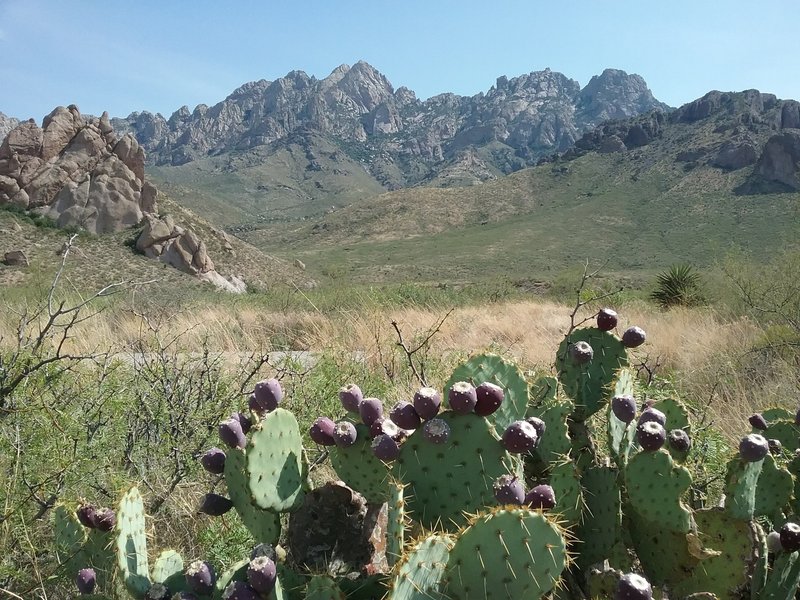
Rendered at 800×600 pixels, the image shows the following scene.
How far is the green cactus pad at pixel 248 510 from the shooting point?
1.71 metres

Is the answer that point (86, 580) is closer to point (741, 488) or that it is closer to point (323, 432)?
point (323, 432)

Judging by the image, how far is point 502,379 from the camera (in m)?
2.17

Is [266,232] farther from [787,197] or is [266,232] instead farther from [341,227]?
[787,197]

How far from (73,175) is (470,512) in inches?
1231

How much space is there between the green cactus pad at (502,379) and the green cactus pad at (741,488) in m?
0.70

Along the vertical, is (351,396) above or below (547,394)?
above

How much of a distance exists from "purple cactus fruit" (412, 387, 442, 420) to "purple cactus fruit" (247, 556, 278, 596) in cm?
50

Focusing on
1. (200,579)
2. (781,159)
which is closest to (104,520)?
(200,579)

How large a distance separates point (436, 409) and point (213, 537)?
1496 mm

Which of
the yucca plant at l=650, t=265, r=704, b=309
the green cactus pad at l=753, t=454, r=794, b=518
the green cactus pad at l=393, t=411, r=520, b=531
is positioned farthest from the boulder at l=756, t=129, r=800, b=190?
the green cactus pad at l=393, t=411, r=520, b=531

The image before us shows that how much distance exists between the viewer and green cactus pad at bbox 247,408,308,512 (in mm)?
1656

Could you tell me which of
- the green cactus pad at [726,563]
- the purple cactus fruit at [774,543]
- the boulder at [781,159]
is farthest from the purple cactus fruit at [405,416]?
the boulder at [781,159]

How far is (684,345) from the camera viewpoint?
737 centimetres

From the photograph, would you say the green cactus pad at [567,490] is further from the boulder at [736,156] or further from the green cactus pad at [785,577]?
the boulder at [736,156]
